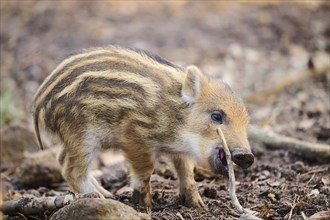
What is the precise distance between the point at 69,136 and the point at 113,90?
0.53 m

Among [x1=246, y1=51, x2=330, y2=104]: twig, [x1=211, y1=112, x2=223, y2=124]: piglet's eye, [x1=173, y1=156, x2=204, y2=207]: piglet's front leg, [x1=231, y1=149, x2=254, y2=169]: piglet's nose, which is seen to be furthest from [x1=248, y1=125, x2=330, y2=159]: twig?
[x1=246, y1=51, x2=330, y2=104]: twig

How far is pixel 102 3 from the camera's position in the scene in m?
13.1

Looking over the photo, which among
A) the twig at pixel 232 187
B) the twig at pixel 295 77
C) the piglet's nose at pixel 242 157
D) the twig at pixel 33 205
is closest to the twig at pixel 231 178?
the twig at pixel 232 187

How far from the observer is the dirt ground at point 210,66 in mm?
5246

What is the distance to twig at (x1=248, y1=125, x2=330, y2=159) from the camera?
241 inches

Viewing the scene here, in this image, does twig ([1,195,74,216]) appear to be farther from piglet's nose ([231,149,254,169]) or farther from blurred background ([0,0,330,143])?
blurred background ([0,0,330,143])

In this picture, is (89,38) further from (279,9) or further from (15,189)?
(15,189)

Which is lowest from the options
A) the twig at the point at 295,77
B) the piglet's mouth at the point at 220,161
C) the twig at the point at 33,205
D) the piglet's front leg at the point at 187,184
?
the twig at the point at 295,77

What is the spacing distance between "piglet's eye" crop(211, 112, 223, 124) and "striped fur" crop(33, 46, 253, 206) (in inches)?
1.7

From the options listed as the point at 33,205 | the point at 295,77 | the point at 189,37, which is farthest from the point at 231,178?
the point at 189,37

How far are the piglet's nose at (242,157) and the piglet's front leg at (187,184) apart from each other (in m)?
0.59

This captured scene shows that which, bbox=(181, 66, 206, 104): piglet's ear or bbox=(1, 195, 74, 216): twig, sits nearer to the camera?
bbox=(1, 195, 74, 216): twig

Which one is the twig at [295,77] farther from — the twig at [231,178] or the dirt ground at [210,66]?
the twig at [231,178]

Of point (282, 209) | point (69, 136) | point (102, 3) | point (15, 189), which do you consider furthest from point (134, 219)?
point (102, 3)
